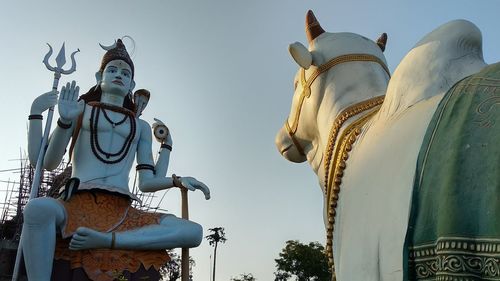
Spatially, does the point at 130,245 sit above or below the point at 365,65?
below

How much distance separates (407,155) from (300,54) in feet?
4.27

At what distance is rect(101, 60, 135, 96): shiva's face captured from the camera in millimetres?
5941

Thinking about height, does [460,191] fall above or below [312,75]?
below

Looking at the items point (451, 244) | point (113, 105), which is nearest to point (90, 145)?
Result: point (113, 105)

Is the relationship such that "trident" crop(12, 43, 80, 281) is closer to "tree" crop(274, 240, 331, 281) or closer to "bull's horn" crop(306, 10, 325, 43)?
"bull's horn" crop(306, 10, 325, 43)

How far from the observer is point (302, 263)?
27547 mm

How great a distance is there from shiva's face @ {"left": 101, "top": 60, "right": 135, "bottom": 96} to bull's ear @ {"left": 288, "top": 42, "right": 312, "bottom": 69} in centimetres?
322

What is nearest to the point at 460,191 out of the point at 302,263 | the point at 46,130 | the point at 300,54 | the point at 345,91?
the point at 345,91

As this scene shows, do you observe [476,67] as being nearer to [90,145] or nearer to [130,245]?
[130,245]

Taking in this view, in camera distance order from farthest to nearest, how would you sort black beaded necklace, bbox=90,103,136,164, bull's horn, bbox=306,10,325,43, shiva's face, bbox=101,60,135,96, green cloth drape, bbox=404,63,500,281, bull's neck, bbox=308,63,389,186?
shiva's face, bbox=101,60,135,96 < black beaded necklace, bbox=90,103,136,164 < bull's horn, bbox=306,10,325,43 < bull's neck, bbox=308,63,389,186 < green cloth drape, bbox=404,63,500,281

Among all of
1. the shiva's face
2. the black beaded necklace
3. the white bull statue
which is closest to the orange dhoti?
the black beaded necklace

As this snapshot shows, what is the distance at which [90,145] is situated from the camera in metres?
5.60

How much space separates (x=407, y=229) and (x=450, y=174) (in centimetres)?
25

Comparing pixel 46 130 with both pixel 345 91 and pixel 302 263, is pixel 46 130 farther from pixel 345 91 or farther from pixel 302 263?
pixel 302 263
